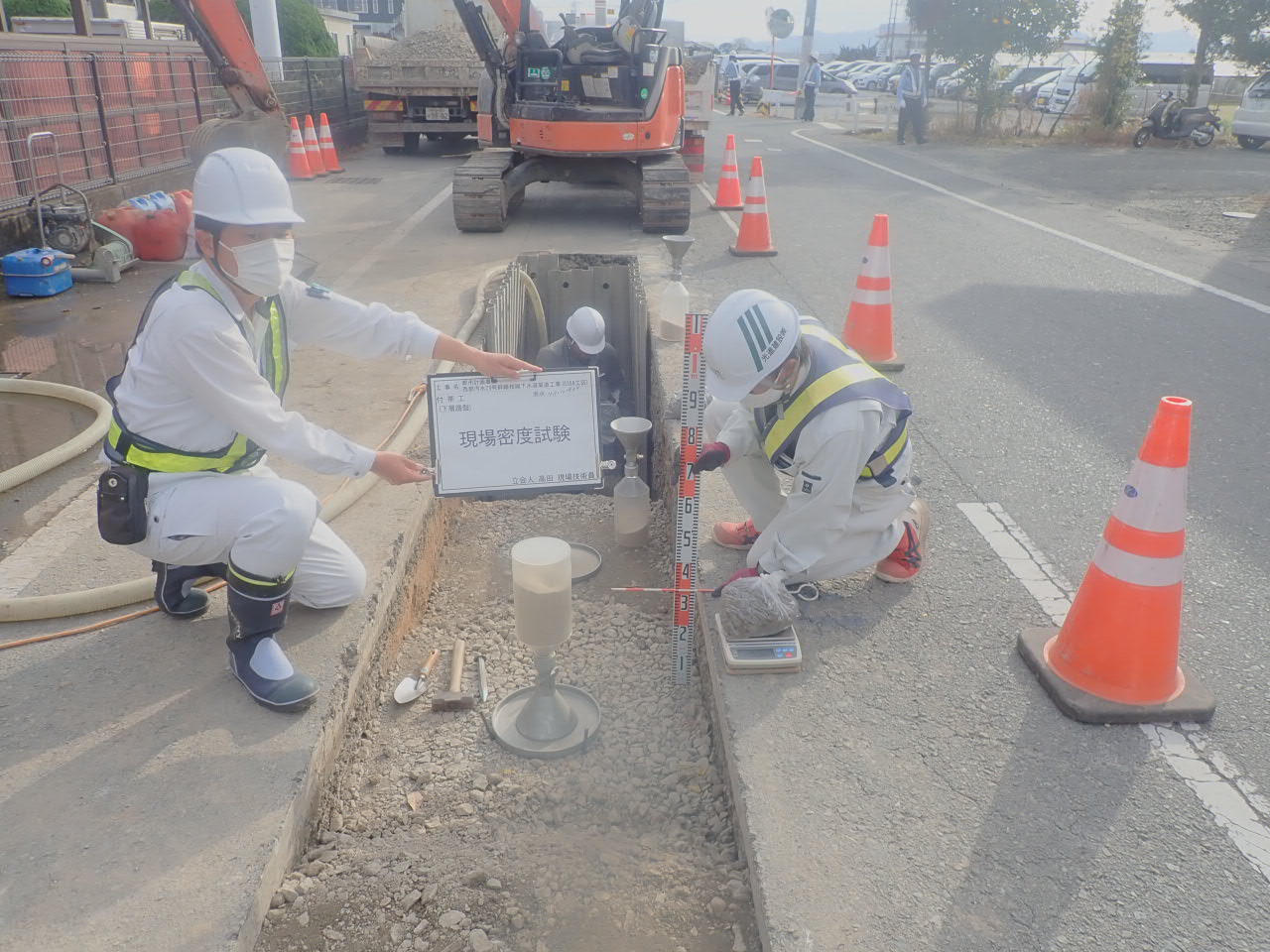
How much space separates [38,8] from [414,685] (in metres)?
23.0

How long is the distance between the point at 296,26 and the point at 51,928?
2862cm

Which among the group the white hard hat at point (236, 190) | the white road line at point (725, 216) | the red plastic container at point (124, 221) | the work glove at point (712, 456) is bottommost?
the white road line at point (725, 216)

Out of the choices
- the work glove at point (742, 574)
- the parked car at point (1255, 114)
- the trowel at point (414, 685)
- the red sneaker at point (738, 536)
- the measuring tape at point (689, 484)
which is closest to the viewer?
the measuring tape at point (689, 484)

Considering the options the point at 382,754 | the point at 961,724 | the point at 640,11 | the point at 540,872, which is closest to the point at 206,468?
the point at 382,754

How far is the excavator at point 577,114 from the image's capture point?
34.2ft

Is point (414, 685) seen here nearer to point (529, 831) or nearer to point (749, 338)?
point (529, 831)

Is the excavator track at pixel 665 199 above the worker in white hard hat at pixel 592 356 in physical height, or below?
above

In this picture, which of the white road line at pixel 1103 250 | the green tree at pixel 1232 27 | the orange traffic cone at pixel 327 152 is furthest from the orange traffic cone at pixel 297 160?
the green tree at pixel 1232 27

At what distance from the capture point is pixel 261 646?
294 cm

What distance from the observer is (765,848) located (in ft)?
7.75

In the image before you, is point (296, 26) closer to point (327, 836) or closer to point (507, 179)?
point (507, 179)

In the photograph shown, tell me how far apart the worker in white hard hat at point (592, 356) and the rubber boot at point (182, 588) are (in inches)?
117

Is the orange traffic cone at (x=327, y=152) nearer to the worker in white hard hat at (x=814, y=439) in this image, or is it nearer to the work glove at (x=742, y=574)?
the worker in white hard hat at (x=814, y=439)

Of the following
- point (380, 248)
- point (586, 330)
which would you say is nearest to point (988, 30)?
point (380, 248)
